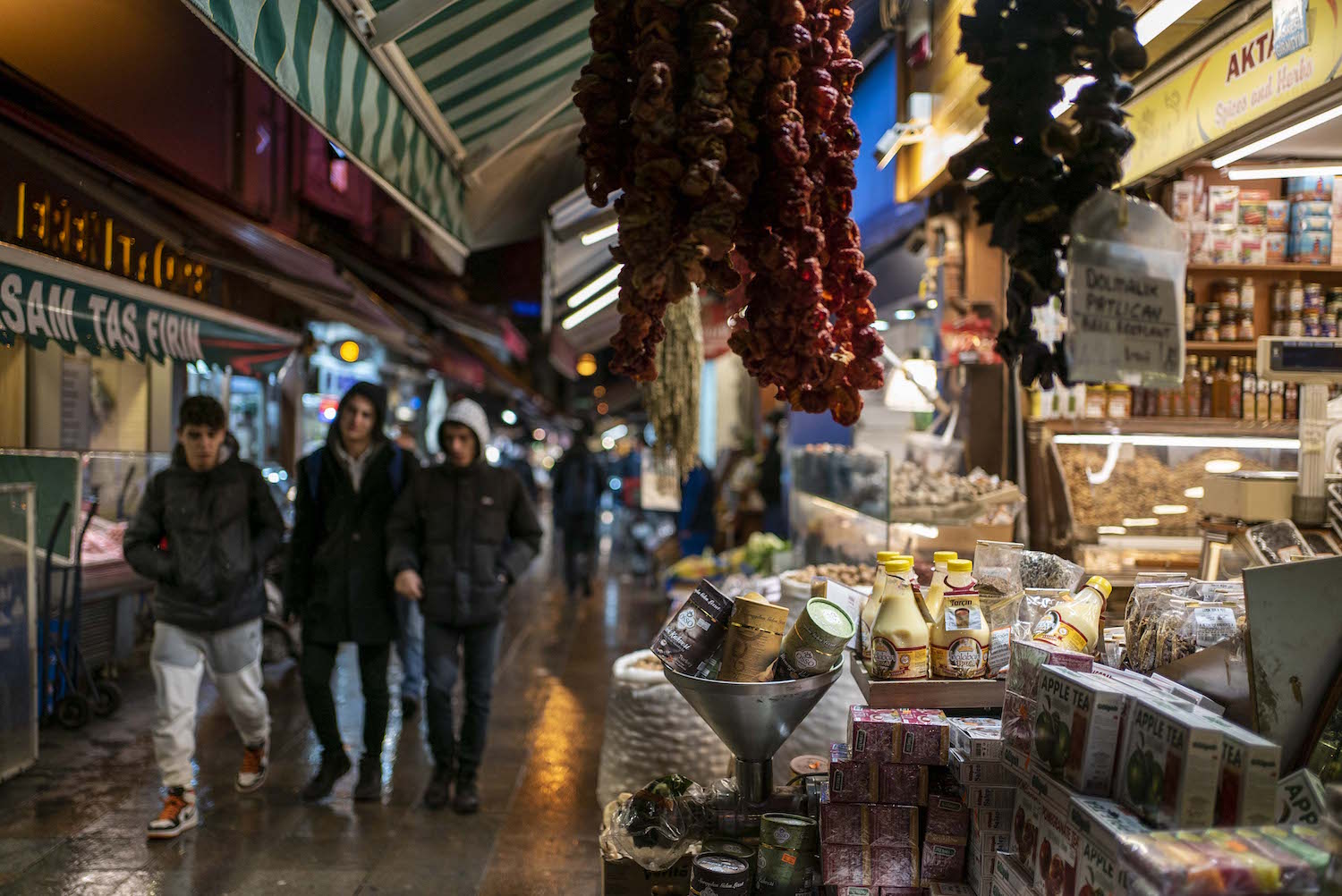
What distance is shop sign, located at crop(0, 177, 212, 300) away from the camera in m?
4.42

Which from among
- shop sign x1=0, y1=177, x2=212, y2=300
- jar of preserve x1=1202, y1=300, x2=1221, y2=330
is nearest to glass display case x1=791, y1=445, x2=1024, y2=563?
jar of preserve x1=1202, y1=300, x2=1221, y2=330

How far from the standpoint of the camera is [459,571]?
15.6 feet

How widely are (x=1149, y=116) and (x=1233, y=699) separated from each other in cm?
299

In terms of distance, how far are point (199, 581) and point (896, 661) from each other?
3.35m

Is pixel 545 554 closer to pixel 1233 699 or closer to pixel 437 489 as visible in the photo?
pixel 437 489

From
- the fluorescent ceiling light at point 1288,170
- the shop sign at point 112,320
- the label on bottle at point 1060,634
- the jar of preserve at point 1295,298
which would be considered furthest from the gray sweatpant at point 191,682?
the jar of preserve at point 1295,298

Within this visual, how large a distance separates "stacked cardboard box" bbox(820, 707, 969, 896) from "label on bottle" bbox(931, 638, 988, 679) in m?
0.18

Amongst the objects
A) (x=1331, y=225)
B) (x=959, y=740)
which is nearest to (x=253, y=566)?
(x=959, y=740)

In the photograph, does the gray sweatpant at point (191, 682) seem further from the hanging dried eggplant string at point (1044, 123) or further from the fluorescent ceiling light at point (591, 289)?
the hanging dried eggplant string at point (1044, 123)

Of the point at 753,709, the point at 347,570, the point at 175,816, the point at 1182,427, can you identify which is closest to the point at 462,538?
the point at 347,570

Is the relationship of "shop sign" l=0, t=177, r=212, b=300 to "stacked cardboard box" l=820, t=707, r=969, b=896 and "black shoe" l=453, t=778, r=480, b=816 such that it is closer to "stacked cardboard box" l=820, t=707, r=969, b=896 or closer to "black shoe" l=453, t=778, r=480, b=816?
"black shoe" l=453, t=778, r=480, b=816

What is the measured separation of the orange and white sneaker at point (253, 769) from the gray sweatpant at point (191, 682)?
0.05 meters

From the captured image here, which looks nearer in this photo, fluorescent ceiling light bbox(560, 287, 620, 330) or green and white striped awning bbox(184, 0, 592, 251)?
green and white striped awning bbox(184, 0, 592, 251)

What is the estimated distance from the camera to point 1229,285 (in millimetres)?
5367
